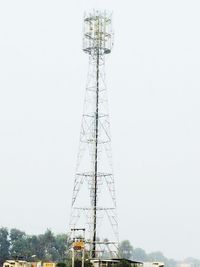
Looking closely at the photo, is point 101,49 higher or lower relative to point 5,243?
higher

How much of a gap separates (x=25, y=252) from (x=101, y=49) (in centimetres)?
8780

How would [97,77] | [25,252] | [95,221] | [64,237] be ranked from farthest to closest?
1. [64,237]
2. [25,252]
3. [97,77]
4. [95,221]

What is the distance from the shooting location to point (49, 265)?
5962 cm

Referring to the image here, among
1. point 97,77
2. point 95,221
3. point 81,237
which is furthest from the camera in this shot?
point 97,77

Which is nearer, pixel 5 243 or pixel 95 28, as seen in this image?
pixel 95 28

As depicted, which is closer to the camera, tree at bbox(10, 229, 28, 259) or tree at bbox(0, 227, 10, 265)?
tree at bbox(10, 229, 28, 259)

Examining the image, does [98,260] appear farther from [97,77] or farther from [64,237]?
[64,237]

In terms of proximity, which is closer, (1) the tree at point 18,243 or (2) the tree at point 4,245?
(1) the tree at point 18,243

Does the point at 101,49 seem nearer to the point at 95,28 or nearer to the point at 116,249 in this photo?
the point at 95,28

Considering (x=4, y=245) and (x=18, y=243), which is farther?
(x=4, y=245)

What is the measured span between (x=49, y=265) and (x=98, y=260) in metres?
6.21

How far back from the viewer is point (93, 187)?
6456 centimetres

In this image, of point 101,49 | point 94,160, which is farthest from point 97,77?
point 94,160

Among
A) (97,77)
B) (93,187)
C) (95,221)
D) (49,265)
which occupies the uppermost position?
(97,77)
